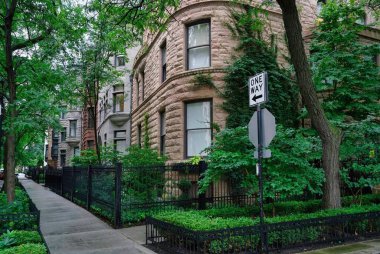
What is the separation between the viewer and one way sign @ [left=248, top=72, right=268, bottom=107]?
6688 millimetres

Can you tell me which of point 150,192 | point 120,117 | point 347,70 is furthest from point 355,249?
point 120,117

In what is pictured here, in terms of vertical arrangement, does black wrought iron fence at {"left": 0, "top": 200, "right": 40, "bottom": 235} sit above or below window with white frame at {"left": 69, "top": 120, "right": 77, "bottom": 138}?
below

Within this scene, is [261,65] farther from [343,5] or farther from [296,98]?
[343,5]

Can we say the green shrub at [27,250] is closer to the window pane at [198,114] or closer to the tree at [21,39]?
the tree at [21,39]

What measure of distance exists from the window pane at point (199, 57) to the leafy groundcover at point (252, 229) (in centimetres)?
776

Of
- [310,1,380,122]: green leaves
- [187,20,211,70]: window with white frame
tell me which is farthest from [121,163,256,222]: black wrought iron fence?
[187,20,211,70]: window with white frame

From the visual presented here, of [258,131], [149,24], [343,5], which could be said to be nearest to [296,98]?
[343,5]

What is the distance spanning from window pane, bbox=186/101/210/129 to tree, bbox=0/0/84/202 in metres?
5.64

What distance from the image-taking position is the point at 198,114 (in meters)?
15.1

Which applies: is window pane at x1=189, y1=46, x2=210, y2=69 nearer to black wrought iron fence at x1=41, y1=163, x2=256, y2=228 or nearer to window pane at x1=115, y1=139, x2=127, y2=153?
black wrought iron fence at x1=41, y1=163, x2=256, y2=228

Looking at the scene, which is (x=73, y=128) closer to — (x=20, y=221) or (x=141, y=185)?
(x=141, y=185)

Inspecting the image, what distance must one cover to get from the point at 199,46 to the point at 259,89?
900 cm

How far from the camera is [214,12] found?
15.1m

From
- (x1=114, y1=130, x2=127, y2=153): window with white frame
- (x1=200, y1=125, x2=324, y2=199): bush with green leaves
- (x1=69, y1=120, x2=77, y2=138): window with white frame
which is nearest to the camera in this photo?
(x1=200, y1=125, x2=324, y2=199): bush with green leaves
